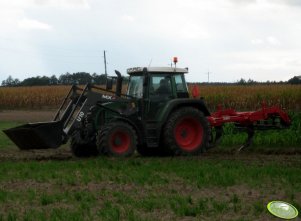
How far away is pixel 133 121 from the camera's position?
13883 mm

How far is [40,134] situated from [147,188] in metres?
4.34

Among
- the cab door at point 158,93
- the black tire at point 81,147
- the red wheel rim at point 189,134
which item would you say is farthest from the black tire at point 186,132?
the black tire at point 81,147

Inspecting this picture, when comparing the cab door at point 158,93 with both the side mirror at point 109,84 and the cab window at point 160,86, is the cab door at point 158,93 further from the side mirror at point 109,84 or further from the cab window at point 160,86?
the side mirror at point 109,84

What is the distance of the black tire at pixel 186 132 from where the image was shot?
1393 cm

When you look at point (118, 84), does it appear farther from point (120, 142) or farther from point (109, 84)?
point (120, 142)

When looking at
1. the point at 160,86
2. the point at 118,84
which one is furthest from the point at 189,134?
the point at 118,84

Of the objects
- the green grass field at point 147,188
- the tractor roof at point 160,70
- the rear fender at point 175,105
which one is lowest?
the green grass field at point 147,188

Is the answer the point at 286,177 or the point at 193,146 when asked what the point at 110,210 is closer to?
the point at 286,177

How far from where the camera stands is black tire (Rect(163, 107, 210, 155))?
45.7 ft

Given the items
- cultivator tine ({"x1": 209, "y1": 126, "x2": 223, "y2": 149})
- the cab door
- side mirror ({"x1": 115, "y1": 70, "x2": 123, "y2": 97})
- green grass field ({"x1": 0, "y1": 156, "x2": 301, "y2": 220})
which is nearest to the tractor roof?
the cab door

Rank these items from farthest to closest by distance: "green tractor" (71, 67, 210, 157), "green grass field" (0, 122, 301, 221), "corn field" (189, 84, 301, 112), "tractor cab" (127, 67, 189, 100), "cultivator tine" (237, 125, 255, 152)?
"corn field" (189, 84, 301, 112) < "cultivator tine" (237, 125, 255, 152) < "tractor cab" (127, 67, 189, 100) < "green tractor" (71, 67, 210, 157) < "green grass field" (0, 122, 301, 221)

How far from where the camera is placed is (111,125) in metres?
13.2

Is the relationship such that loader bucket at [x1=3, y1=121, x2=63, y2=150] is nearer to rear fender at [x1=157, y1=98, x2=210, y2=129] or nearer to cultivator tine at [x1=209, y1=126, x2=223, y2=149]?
rear fender at [x1=157, y1=98, x2=210, y2=129]

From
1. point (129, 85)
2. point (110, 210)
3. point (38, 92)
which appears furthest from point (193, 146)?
point (38, 92)
